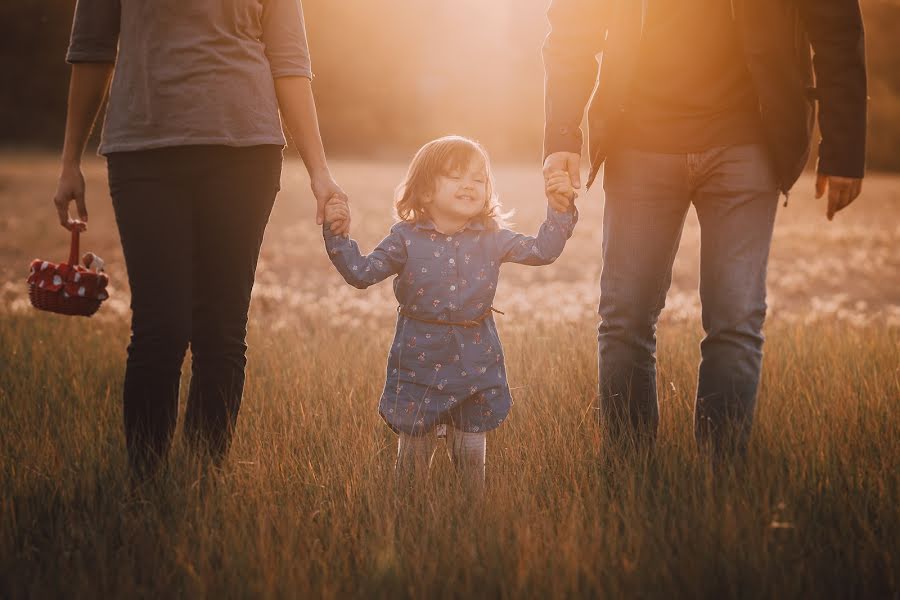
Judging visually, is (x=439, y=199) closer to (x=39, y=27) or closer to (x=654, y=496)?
(x=654, y=496)

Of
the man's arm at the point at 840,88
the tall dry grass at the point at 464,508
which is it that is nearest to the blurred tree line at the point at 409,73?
the tall dry grass at the point at 464,508

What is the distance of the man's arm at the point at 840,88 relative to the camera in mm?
2883

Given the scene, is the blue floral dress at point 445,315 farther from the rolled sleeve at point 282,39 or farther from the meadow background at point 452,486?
the rolled sleeve at point 282,39

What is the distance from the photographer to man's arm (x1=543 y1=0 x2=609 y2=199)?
3.14 meters

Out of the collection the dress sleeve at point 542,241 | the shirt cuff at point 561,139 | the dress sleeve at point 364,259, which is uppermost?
the shirt cuff at point 561,139

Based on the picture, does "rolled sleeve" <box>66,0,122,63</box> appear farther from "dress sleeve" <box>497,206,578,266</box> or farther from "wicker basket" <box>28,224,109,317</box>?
"dress sleeve" <box>497,206,578,266</box>

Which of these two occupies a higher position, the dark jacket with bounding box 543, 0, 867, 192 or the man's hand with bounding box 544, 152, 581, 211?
the dark jacket with bounding box 543, 0, 867, 192

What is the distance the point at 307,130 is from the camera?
3.07 metres

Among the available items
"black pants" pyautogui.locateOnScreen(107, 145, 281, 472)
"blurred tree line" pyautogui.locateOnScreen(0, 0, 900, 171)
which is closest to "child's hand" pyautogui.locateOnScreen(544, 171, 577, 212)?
"black pants" pyautogui.locateOnScreen(107, 145, 281, 472)

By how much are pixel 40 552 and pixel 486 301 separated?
5.07 feet

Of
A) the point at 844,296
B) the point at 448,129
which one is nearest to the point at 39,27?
the point at 448,129

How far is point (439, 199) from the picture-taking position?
3.02 m

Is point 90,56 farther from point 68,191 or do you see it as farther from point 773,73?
point 773,73

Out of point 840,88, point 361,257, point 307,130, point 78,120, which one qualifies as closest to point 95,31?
point 78,120
